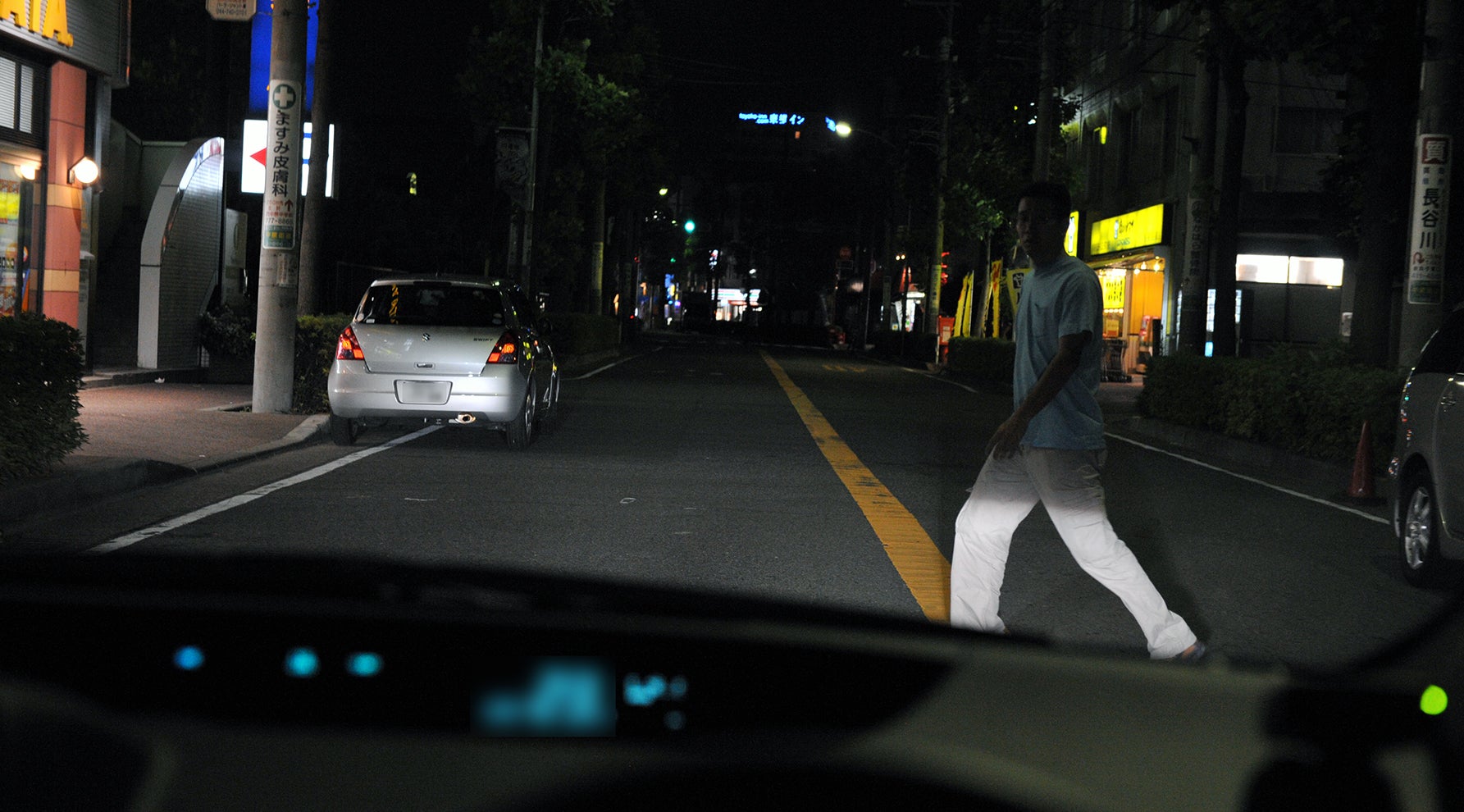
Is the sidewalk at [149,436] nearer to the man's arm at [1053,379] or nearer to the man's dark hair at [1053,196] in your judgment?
the man's arm at [1053,379]

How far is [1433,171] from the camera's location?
1270cm

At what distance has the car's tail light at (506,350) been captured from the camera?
13.1 metres

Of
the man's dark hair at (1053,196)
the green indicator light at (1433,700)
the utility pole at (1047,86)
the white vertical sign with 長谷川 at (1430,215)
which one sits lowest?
the green indicator light at (1433,700)

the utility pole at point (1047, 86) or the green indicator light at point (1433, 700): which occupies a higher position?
the utility pole at point (1047, 86)

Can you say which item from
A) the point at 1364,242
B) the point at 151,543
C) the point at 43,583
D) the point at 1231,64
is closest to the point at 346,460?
the point at 151,543

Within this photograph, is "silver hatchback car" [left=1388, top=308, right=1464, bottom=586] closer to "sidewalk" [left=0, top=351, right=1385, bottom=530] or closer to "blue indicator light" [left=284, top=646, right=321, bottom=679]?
"sidewalk" [left=0, top=351, right=1385, bottom=530]

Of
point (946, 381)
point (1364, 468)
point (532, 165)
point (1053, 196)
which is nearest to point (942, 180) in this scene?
point (946, 381)

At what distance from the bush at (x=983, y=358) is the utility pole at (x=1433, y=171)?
16.6 meters

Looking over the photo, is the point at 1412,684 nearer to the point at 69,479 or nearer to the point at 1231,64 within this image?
the point at 69,479

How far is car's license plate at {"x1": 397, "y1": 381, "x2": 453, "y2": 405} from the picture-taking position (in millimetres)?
12938

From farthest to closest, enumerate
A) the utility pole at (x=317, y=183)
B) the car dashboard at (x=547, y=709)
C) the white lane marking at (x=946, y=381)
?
the white lane marking at (x=946, y=381), the utility pole at (x=317, y=183), the car dashboard at (x=547, y=709)

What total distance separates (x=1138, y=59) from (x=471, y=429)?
28.1 meters

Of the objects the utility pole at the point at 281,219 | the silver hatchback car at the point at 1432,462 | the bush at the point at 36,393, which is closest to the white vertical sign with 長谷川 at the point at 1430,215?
the silver hatchback car at the point at 1432,462

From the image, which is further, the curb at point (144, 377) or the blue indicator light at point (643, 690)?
the curb at point (144, 377)
